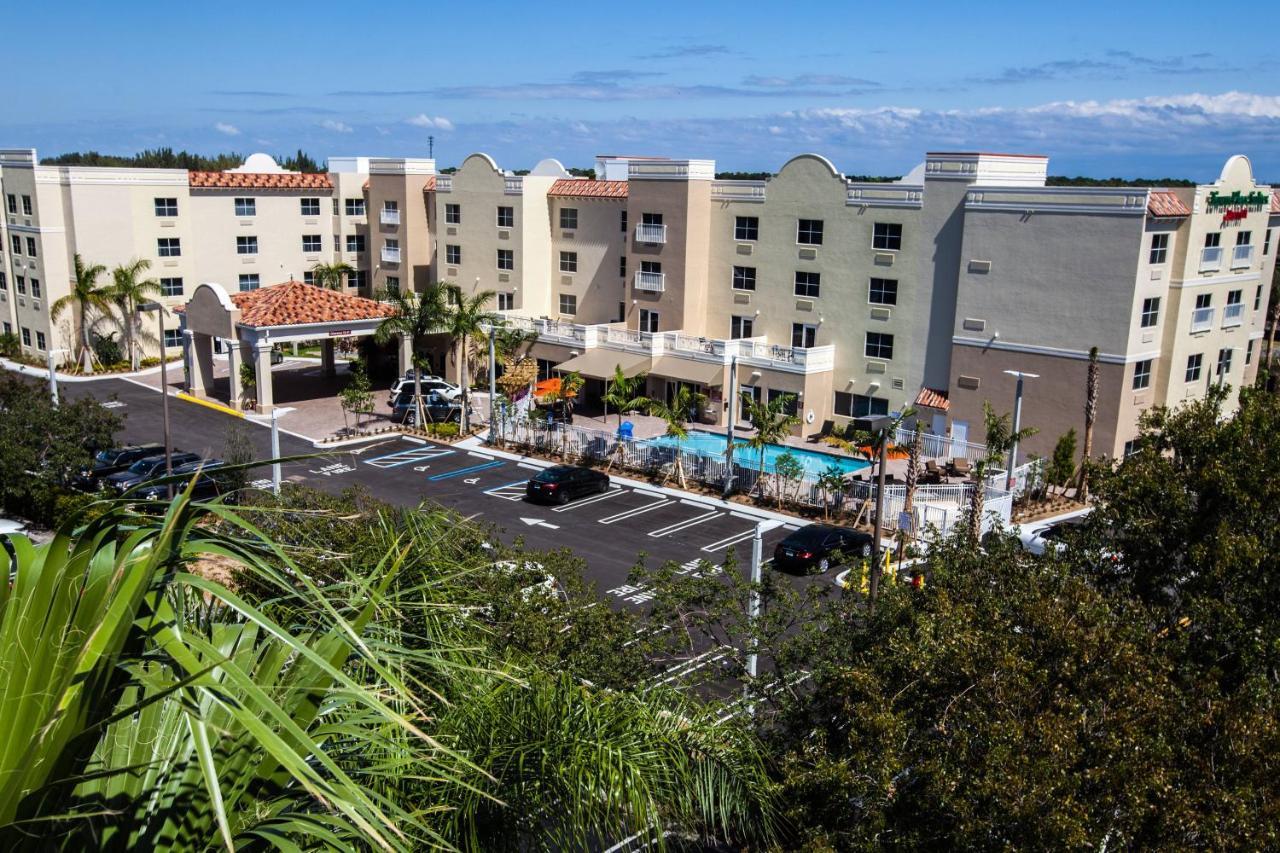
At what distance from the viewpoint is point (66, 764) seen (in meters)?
5.70

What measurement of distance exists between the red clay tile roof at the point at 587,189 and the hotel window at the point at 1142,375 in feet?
81.4

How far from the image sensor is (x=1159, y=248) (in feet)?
124

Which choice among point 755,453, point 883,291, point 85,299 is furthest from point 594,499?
point 85,299

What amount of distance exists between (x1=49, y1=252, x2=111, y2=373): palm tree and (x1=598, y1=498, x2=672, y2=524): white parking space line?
3408 centimetres

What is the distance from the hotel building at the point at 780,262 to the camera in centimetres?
3862

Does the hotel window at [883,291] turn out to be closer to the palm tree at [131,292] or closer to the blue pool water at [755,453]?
the blue pool water at [755,453]

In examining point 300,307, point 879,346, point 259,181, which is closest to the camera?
point 879,346

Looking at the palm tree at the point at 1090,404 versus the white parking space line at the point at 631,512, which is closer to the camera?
the white parking space line at the point at 631,512

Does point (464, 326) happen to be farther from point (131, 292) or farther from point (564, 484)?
point (131, 292)

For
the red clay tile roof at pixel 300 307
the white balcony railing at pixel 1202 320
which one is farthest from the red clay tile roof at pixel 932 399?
the red clay tile roof at pixel 300 307

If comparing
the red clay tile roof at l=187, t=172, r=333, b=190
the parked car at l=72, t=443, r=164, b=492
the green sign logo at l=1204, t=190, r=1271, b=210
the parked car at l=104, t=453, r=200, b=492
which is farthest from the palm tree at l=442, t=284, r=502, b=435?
the green sign logo at l=1204, t=190, r=1271, b=210

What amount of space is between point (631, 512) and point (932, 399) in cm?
1401

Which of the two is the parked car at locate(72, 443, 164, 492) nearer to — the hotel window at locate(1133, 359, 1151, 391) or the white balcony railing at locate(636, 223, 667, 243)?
the white balcony railing at locate(636, 223, 667, 243)

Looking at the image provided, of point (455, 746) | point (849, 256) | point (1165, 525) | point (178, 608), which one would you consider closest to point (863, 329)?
point (849, 256)
